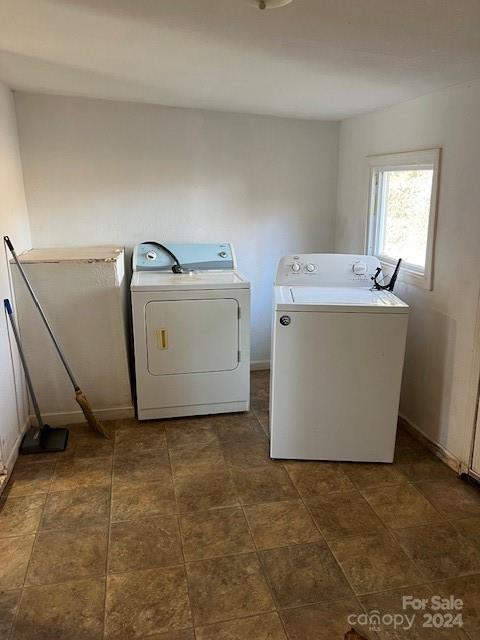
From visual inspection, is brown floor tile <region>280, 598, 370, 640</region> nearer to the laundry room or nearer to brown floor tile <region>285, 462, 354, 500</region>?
the laundry room

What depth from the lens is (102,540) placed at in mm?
2145

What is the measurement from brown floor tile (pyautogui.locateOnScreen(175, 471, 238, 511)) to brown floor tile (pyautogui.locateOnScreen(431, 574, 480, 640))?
0.96 meters

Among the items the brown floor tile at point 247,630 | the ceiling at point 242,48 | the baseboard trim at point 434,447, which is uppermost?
the ceiling at point 242,48

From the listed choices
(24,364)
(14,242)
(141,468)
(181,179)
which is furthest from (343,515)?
(181,179)

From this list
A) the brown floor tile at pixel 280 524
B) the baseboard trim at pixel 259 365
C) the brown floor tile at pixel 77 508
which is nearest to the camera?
the brown floor tile at pixel 280 524

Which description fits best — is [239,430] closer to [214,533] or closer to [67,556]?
[214,533]

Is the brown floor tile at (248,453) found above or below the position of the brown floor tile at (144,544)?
above

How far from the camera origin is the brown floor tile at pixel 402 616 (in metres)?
1.70

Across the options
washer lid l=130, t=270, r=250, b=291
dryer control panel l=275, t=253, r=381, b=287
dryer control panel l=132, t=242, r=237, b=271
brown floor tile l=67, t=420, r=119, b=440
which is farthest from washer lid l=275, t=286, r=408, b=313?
brown floor tile l=67, t=420, r=119, b=440

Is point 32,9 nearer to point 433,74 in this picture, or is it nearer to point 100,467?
point 433,74

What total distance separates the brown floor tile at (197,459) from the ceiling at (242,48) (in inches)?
80.5

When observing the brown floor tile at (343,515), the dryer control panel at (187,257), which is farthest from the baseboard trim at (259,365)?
the brown floor tile at (343,515)

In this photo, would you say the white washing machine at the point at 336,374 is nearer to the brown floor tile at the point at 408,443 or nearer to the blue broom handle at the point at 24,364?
the brown floor tile at the point at 408,443

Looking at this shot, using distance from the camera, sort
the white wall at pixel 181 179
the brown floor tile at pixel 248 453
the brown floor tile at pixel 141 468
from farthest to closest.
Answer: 1. the white wall at pixel 181 179
2. the brown floor tile at pixel 248 453
3. the brown floor tile at pixel 141 468
